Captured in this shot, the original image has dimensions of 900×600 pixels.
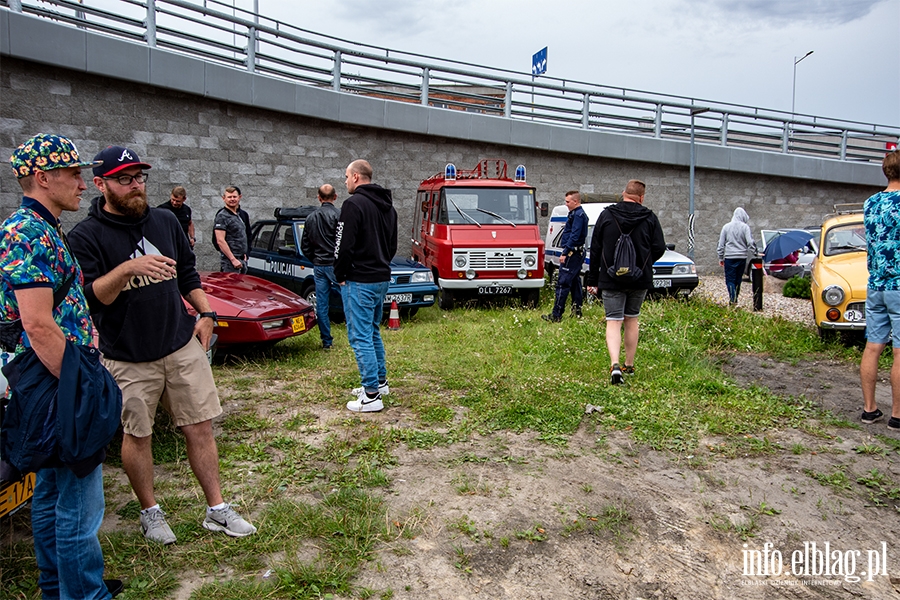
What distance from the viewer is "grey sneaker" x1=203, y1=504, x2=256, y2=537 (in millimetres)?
3395

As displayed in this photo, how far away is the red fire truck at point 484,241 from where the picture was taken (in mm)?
11039

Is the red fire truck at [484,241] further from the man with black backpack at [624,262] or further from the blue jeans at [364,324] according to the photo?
the blue jeans at [364,324]

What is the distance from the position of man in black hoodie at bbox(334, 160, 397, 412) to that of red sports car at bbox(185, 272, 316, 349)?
1.63 metres

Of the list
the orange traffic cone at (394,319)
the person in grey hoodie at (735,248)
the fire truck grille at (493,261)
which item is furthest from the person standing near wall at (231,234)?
the person in grey hoodie at (735,248)

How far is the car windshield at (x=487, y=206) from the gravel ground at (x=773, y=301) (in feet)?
11.4

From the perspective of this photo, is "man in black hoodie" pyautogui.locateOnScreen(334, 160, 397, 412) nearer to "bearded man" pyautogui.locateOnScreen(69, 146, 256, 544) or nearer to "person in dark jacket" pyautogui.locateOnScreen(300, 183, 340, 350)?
"bearded man" pyautogui.locateOnScreen(69, 146, 256, 544)

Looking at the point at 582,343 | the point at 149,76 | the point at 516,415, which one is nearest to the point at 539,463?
the point at 516,415

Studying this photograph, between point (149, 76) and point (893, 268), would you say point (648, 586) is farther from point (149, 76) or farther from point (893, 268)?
point (149, 76)

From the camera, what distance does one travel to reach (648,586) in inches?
121

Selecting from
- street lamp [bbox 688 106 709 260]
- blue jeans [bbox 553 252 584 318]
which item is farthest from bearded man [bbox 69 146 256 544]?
street lamp [bbox 688 106 709 260]

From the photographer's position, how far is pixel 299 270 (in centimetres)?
955

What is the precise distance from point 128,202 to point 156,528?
64.6 inches

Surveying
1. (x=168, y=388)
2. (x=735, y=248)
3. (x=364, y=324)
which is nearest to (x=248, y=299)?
(x=364, y=324)

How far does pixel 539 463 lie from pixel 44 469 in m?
2.92
